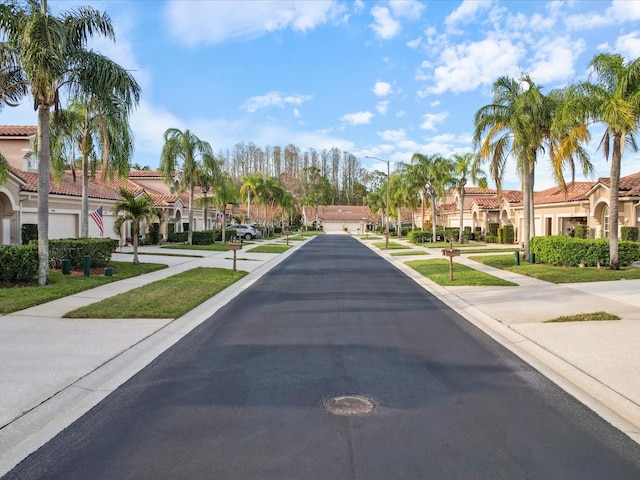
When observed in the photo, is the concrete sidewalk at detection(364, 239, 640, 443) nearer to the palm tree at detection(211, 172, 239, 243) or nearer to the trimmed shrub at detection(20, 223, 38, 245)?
the trimmed shrub at detection(20, 223, 38, 245)

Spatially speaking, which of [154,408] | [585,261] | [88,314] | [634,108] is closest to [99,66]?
[88,314]

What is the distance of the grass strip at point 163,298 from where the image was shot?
32.2ft

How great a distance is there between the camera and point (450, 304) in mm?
11844

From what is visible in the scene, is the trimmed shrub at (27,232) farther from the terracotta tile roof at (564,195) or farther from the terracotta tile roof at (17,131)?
the terracotta tile roof at (564,195)

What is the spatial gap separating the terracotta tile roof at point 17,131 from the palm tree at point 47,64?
36.8 feet

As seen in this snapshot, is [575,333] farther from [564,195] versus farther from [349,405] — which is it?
[564,195]

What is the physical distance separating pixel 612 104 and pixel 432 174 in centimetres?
2607

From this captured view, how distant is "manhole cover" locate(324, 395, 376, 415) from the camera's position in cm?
493

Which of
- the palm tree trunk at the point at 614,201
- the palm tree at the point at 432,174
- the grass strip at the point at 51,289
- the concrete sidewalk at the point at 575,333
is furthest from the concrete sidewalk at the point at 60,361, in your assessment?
the palm tree at the point at 432,174

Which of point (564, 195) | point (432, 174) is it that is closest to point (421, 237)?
point (432, 174)

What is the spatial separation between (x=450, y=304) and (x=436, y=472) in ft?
27.5

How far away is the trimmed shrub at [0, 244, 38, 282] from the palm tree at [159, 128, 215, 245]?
20.6 meters

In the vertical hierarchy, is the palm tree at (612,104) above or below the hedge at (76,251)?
above

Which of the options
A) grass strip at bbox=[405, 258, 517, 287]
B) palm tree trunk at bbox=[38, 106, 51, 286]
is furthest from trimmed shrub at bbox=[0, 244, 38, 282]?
grass strip at bbox=[405, 258, 517, 287]
